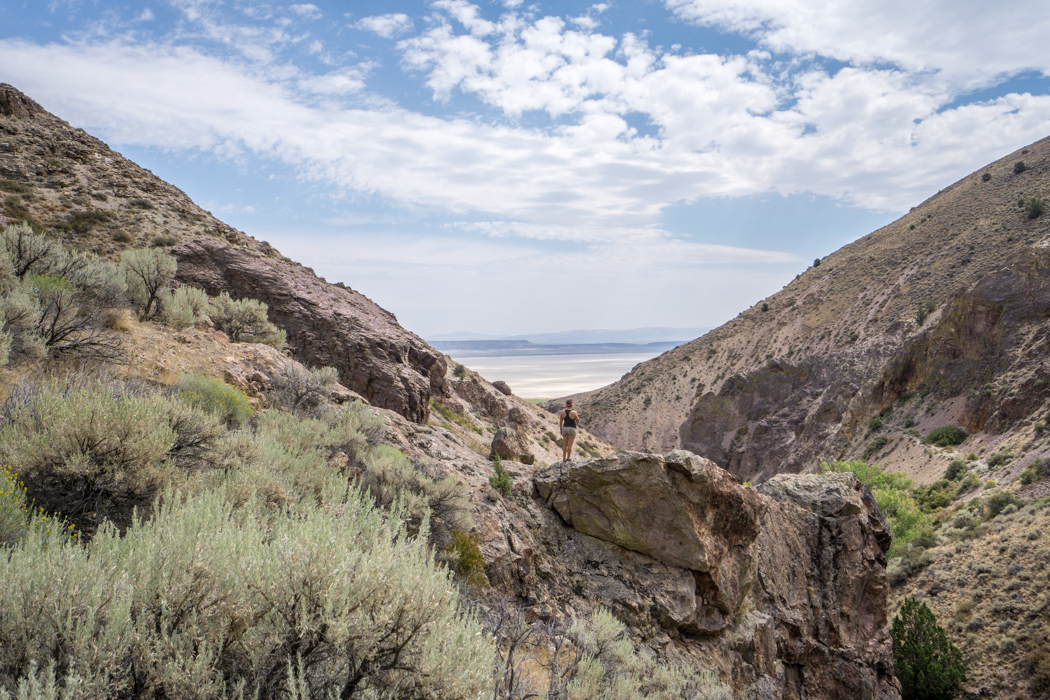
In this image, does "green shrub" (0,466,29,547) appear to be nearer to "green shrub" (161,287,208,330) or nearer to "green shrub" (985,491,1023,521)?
"green shrub" (161,287,208,330)

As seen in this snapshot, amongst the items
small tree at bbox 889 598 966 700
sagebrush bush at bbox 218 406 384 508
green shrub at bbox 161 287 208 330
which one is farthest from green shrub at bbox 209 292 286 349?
small tree at bbox 889 598 966 700

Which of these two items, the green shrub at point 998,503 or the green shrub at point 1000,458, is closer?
the green shrub at point 998,503

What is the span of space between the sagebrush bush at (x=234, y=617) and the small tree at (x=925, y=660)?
63.1 feet

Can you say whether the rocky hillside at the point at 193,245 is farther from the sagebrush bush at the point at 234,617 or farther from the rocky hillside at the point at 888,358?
the rocky hillside at the point at 888,358

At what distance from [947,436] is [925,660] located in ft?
67.3

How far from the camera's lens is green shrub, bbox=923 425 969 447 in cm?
3047

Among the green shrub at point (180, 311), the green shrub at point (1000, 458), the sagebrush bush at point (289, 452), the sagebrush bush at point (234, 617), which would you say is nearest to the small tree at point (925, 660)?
the green shrub at point (1000, 458)

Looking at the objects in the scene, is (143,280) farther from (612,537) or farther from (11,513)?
(612,537)

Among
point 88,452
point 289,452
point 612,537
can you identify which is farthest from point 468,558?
point 88,452

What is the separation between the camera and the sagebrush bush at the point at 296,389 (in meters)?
9.35

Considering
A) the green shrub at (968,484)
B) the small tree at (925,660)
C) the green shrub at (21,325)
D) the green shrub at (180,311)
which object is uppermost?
the green shrub at (180,311)

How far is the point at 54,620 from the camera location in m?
2.30

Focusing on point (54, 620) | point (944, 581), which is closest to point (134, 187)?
point (54, 620)

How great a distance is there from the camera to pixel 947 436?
101 ft
